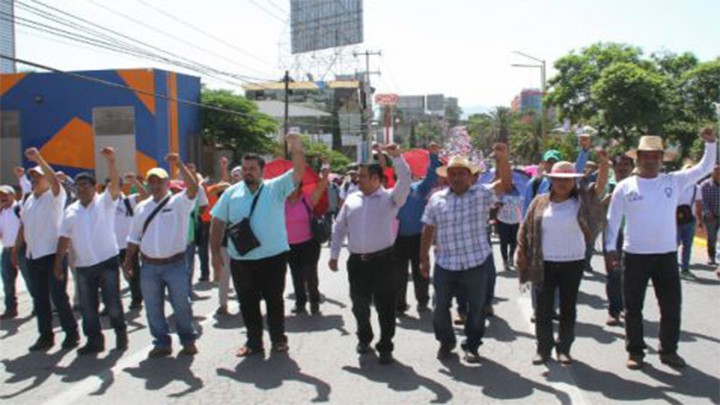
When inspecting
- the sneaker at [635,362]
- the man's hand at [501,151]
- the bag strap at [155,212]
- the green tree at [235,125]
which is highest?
Result: the green tree at [235,125]

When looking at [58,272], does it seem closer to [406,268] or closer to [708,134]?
[406,268]

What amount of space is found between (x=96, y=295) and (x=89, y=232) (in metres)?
0.62

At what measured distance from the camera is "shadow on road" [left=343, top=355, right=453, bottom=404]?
555 centimetres

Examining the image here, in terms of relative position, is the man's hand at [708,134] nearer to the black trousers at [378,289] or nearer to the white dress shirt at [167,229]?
the black trousers at [378,289]

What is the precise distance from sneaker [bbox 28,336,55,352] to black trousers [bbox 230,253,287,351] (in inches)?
84.1

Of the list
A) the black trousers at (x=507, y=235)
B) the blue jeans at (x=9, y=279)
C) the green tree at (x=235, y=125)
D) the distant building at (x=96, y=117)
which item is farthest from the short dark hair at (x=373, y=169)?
the green tree at (x=235, y=125)

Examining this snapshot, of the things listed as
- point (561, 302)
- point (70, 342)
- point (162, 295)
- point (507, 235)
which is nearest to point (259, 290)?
point (162, 295)

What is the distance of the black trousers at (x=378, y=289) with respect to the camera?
644 centimetres

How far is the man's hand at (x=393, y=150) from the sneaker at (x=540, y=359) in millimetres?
2123

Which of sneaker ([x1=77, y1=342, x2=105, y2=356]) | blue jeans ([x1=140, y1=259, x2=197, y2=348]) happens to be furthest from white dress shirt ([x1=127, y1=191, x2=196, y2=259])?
sneaker ([x1=77, y1=342, x2=105, y2=356])

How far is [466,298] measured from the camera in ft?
20.7

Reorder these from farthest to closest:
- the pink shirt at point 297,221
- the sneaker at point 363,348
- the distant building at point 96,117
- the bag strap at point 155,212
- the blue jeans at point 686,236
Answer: the distant building at point 96,117 → the blue jeans at point 686,236 → the pink shirt at point 297,221 → the bag strap at point 155,212 → the sneaker at point 363,348

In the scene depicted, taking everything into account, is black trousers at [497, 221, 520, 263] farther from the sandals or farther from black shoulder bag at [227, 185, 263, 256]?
black shoulder bag at [227, 185, 263, 256]

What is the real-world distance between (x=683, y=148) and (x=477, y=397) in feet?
104
